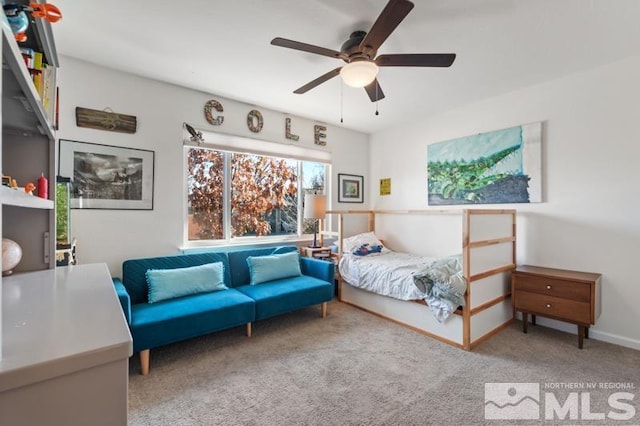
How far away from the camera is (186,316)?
2.26m

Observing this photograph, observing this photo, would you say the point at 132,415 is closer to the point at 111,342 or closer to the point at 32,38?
the point at 111,342

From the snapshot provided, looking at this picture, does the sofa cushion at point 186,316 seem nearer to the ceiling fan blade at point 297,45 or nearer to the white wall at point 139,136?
the white wall at point 139,136

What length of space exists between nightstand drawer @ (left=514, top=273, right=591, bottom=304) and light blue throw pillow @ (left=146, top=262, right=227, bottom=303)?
290cm

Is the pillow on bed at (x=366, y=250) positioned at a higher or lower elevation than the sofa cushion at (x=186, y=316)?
higher

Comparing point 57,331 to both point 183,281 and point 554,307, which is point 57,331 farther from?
point 554,307

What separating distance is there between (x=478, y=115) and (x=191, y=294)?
3727 millimetres

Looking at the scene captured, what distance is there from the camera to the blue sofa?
84.0 inches

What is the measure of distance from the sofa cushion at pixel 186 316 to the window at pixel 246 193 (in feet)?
3.17

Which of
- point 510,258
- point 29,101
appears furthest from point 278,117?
point 510,258

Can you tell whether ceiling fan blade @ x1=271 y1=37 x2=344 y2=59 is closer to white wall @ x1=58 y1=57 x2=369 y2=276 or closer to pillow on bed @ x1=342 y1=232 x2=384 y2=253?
white wall @ x1=58 y1=57 x2=369 y2=276

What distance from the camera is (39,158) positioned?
145 cm

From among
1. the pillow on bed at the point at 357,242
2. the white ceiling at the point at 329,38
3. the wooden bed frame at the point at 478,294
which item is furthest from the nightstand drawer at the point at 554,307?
the white ceiling at the point at 329,38

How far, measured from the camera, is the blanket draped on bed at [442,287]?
2492 mm

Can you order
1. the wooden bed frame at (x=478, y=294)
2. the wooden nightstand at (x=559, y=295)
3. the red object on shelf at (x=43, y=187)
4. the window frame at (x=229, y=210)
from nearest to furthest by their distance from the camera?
1. the red object on shelf at (x=43, y=187)
2. the wooden nightstand at (x=559, y=295)
3. the wooden bed frame at (x=478, y=294)
4. the window frame at (x=229, y=210)
